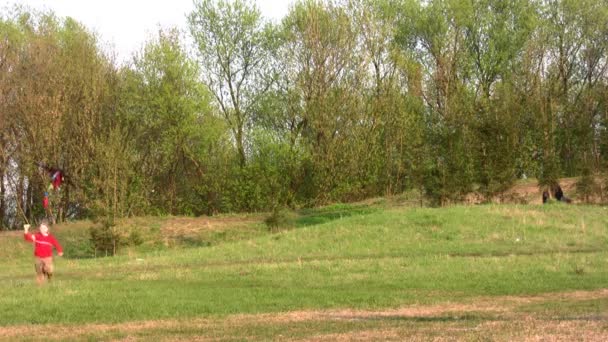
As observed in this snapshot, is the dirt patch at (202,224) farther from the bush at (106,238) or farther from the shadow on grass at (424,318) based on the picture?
the shadow on grass at (424,318)

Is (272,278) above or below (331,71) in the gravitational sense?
below

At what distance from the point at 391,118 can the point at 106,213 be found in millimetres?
23646

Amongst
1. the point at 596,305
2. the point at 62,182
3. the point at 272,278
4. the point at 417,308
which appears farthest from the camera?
the point at 62,182

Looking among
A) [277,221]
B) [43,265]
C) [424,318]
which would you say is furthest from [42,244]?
[277,221]

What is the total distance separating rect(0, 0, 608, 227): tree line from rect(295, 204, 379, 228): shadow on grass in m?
3.64

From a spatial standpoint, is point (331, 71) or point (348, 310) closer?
point (348, 310)

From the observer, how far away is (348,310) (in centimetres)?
1625

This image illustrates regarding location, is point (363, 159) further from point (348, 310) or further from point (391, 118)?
point (348, 310)

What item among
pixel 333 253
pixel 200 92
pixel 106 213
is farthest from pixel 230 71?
pixel 333 253

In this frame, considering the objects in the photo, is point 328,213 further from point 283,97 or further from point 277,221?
point 283,97

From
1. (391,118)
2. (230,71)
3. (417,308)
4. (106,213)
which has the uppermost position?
(230,71)

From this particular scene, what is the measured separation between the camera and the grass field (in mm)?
13344

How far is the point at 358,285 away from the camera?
66.0 feet

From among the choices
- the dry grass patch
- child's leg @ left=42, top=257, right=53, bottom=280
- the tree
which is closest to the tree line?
A: the tree
